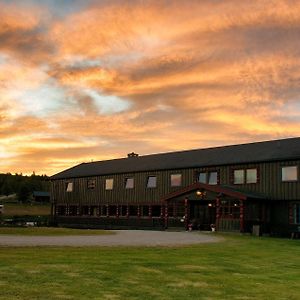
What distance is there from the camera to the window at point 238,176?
41688mm

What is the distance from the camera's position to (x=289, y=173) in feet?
A: 127

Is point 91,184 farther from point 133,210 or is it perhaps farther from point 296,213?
point 296,213

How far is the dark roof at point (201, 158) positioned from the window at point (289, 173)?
91 centimetres

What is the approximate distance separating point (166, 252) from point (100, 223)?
37099 mm

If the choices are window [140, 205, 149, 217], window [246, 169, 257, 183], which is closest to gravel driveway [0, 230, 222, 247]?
window [246, 169, 257, 183]

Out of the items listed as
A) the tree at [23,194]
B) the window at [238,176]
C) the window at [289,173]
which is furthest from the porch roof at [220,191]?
the tree at [23,194]

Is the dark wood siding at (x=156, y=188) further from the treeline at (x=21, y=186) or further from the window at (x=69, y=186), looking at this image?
the treeline at (x=21, y=186)

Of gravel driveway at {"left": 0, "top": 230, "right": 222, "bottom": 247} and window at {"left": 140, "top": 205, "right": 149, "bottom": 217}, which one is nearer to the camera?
gravel driveway at {"left": 0, "top": 230, "right": 222, "bottom": 247}

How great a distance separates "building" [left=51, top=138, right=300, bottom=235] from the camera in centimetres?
3869

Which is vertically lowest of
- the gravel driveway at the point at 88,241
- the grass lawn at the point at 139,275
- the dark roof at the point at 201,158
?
the grass lawn at the point at 139,275

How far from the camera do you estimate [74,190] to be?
59844 millimetres

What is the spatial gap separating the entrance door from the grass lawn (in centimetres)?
2389

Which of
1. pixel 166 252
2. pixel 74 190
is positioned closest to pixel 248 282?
pixel 166 252

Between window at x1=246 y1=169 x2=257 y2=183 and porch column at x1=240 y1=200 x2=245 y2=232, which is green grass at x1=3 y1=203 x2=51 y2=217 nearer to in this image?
window at x1=246 y1=169 x2=257 y2=183
